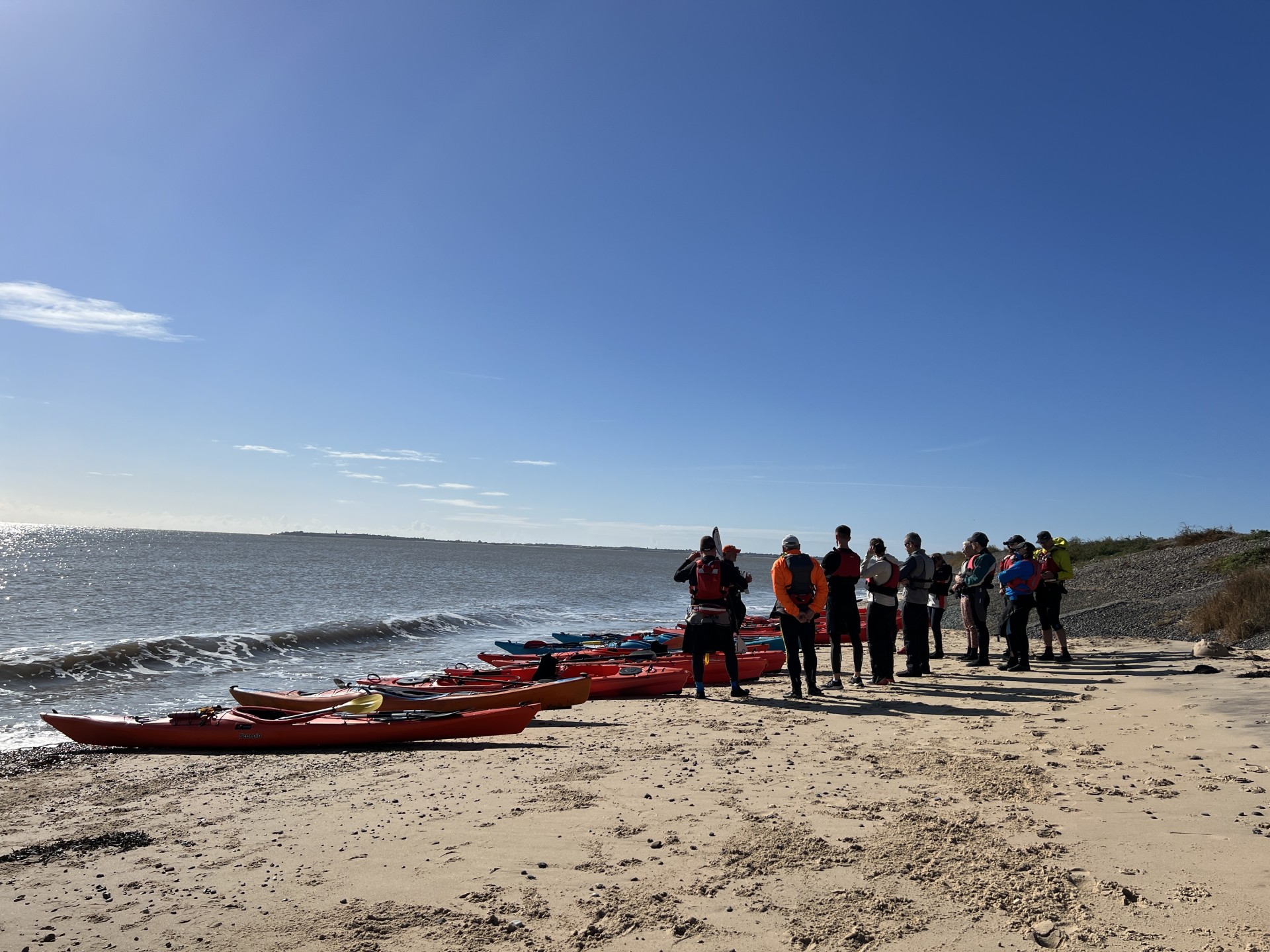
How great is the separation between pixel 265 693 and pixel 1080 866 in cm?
946

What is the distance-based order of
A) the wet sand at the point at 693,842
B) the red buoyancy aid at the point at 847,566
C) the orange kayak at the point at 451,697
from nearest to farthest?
the wet sand at the point at 693,842
the orange kayak at the point at 451,697
the red buoyancy aid at the point at 847,566

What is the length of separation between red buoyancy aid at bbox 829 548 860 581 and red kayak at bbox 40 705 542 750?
395cm

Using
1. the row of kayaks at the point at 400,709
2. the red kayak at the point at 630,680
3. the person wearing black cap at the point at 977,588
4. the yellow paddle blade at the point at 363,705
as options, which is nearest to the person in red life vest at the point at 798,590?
the red kayak at the point at 630,680

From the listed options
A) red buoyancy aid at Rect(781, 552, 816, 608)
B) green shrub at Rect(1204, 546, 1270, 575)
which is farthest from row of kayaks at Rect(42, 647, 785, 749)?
green shrub at Rect(1204, 546, 1270, 575)

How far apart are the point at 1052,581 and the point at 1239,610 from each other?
5.67 meters

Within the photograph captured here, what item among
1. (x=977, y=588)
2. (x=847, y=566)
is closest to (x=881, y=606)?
(x=847, y=566)

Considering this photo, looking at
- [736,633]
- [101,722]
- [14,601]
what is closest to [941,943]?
[736,633]

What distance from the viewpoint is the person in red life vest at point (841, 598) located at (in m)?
9.45

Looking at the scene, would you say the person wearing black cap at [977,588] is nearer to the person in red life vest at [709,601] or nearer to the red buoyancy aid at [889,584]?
the red buoyancy aid at [889,584]

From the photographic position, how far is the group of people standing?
902cm

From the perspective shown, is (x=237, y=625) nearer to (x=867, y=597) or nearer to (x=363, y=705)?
(x=363, y=705)

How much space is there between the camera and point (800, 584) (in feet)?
29.2

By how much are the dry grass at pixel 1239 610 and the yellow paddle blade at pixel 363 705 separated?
13.5 metres

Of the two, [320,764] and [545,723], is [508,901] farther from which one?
[545,723]
